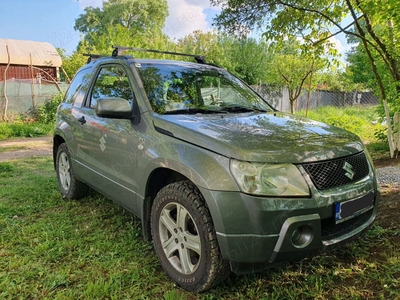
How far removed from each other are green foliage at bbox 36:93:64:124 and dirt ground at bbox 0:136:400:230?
1.85 metres

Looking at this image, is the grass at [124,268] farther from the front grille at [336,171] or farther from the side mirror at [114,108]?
the side mirror at [114,108]

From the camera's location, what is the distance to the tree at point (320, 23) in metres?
5.10

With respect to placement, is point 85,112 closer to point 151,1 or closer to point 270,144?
point 270,144

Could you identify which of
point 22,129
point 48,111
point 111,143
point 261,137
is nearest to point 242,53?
point 48,111

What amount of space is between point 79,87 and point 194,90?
1.69 metres

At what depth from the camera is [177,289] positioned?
233cm

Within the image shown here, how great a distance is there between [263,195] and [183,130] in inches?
29.8

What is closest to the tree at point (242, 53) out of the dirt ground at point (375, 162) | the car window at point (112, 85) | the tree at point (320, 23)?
the dirt ground at point (375, 162)

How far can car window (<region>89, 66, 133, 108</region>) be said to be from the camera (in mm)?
3059

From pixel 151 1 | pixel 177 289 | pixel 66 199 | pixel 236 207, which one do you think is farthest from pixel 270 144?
pixel 151 1

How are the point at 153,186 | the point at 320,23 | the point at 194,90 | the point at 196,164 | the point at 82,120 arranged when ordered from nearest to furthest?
the point at 196,164 < the point at 153,186 < the point at 194,90 < the point at 82,120 < the point at 320,23

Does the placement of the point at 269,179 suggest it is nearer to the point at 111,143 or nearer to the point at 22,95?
the point at 111,143

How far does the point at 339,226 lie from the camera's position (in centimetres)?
217

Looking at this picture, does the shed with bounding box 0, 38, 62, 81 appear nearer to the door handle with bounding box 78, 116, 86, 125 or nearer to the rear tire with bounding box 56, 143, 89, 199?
the rear tire with bounding box 56, 143, 89, 199
